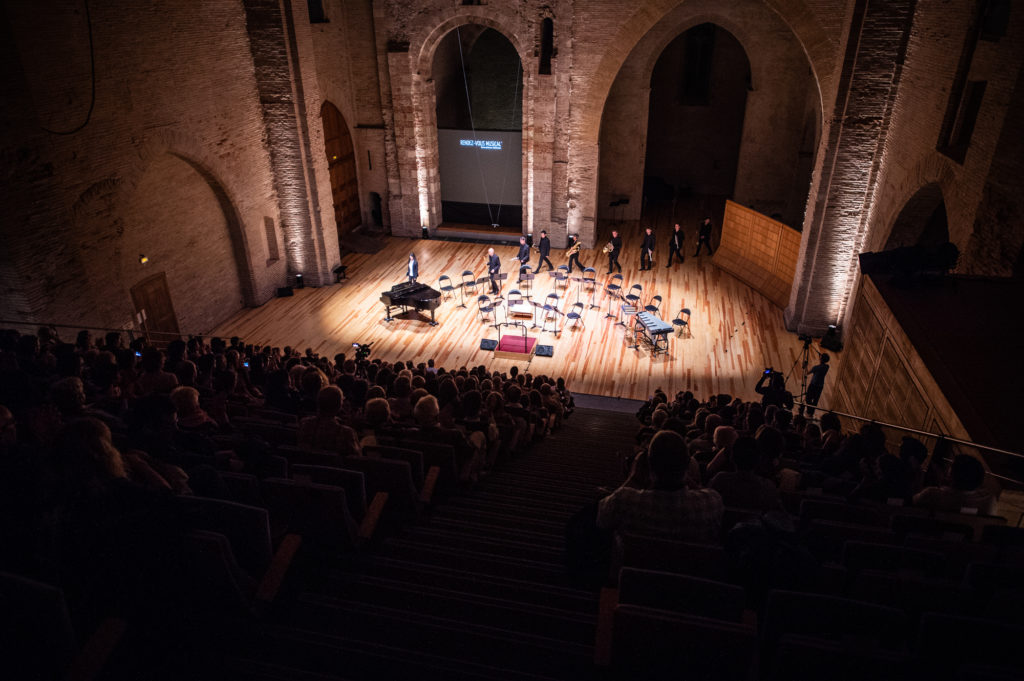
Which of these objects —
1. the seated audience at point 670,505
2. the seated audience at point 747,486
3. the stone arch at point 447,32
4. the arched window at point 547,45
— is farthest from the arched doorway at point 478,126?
the seated audience at point 670,505

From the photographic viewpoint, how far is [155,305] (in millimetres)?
12938

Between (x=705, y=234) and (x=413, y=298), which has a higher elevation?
(x=705, y=234)

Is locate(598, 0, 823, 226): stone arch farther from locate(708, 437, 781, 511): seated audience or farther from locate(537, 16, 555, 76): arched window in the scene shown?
locate(708, 437, 781, 511): seated audience

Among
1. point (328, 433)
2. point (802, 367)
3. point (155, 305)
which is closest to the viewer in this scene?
point (328, 433)

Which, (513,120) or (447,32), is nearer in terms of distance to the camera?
(447,32)

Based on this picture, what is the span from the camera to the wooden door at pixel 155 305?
40.8ft

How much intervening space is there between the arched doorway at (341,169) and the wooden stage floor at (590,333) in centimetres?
256

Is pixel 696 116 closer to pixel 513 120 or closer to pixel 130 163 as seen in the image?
pixel 513 120

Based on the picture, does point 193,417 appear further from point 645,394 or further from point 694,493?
point 645,394

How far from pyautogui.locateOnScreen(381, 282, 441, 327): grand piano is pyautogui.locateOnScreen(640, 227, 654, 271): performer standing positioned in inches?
241

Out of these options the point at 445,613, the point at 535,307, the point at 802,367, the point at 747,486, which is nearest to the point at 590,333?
the point at 535,307

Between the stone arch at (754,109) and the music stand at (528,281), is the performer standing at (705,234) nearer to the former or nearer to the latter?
the stone arch at (754,109)

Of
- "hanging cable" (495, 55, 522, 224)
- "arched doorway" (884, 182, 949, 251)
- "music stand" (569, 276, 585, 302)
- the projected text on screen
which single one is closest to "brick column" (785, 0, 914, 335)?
"arched doorway" (884, 182, 949, 251)

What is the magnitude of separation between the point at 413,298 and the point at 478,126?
39.5 feet
